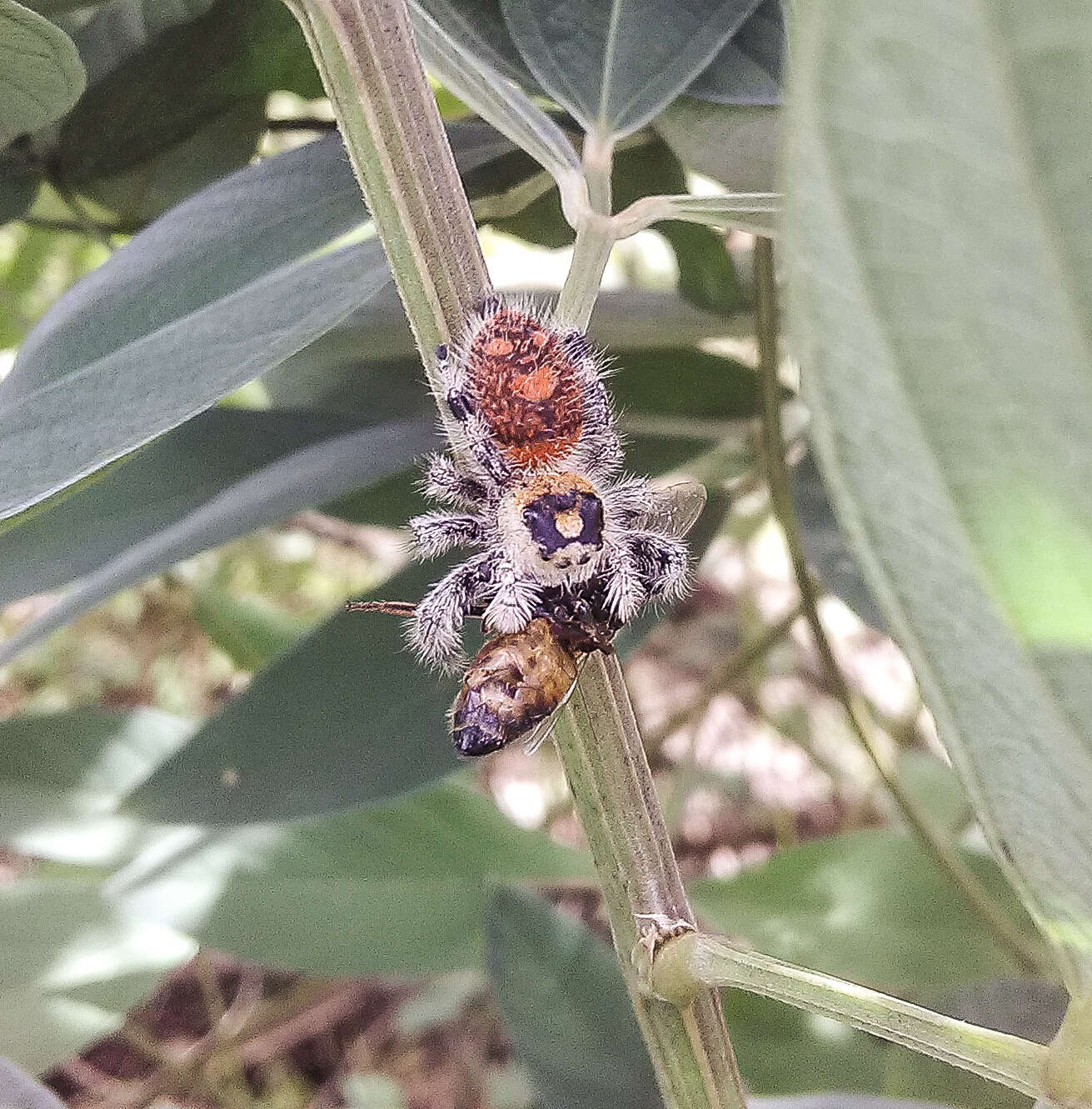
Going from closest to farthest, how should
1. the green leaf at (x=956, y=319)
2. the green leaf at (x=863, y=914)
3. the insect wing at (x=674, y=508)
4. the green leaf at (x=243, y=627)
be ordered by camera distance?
1. the green leaf at (x=956, y=319)
2. the insect wing at (x=674, y=508)
3. the green leaf at (x=863, y=914)
4. the green leaf at (x=243, y=627)

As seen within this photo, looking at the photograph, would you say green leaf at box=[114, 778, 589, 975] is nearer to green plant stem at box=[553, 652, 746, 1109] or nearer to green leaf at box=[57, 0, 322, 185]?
green plant stem at box=[553, 652, 746, 1109]

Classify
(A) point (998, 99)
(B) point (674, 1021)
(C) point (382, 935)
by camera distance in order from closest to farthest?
(A) point (998, 99), (B) point (674, 1021), (C) point (382, 935)

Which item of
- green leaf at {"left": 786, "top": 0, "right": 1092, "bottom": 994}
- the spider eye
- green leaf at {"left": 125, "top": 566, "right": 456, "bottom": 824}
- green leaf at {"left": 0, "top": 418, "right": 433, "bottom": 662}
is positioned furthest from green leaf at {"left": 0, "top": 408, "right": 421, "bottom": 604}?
green leaf at {"left": 786, "top": 0, "right": 1092, "bottom": 994}

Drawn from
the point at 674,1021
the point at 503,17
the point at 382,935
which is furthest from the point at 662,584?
the point at 382,935

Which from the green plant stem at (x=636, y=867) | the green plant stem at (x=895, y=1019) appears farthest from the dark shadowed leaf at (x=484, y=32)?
the green plant stem at (x=895, y=1019)

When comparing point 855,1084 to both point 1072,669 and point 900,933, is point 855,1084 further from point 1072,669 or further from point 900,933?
point 1072,669

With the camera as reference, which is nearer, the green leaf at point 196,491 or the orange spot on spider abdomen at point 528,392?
the orange spot on spider abdomen at point 528,392

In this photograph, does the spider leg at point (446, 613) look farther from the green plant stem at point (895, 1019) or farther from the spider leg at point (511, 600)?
the green plant stem at point (895, 1019)
